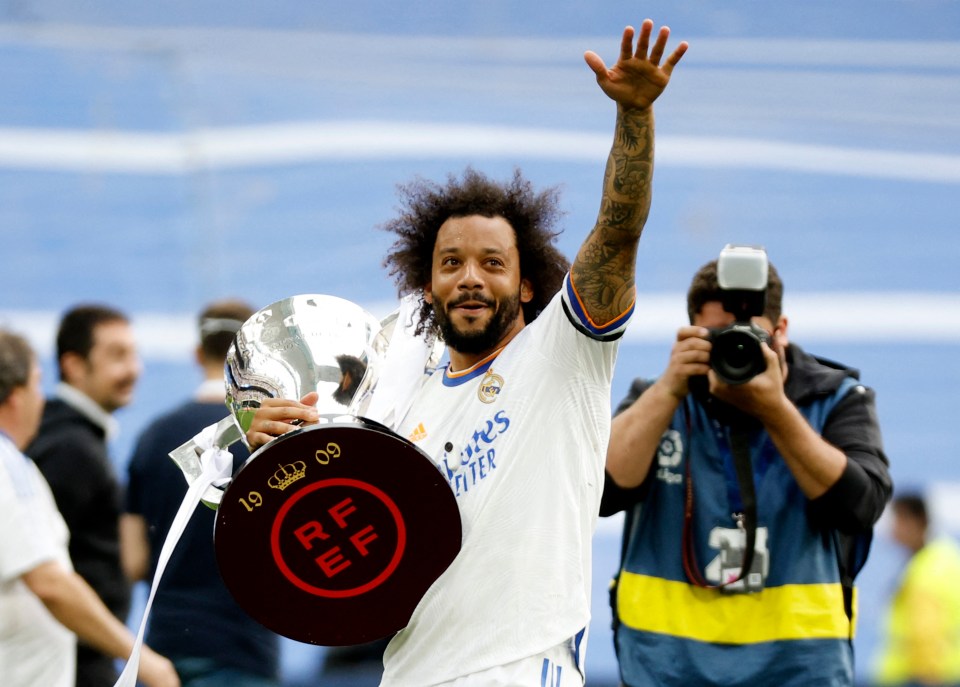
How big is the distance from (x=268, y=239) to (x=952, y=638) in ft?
25.7

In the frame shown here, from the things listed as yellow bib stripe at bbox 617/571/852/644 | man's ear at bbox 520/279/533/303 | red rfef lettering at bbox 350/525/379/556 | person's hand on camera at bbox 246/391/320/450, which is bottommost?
yellow bib stripe at bbox 617/571/852/644

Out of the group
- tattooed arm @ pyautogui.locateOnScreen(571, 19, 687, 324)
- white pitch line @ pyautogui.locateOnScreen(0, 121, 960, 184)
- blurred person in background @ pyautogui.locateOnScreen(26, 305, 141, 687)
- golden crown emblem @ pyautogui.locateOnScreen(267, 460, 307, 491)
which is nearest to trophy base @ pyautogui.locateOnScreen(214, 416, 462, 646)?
golden crown emblem @ pyautogui.locateOnScreen(267, 460, 307, 491)

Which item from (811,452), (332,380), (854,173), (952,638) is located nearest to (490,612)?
(332,380)

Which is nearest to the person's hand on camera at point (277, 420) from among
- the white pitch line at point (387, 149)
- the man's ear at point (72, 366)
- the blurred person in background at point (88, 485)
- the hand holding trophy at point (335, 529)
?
the hand holding trophy at point (335, 529)

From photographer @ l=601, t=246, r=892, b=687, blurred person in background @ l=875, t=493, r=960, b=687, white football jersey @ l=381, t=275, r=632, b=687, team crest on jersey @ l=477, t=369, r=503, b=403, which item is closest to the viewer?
white football jersey @ l=381, t=275, r=632, b=687

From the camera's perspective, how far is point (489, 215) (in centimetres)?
348

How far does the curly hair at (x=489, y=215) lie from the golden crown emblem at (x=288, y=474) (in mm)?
802

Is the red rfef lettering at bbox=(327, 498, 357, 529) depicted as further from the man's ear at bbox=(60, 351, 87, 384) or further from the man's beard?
the man's ear at bbox=(60, 351, 87, 384)

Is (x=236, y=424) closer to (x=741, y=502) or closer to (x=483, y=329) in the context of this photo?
(x=483, y=329)

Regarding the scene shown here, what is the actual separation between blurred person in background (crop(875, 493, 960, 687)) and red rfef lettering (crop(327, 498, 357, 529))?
4.29 metres

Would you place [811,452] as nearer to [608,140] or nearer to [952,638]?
[952,638]

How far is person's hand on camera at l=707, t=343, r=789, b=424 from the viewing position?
141 inches

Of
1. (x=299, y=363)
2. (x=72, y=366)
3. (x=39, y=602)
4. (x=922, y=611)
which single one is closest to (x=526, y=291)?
(x=299, y=363)

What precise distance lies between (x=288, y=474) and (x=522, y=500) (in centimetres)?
52
